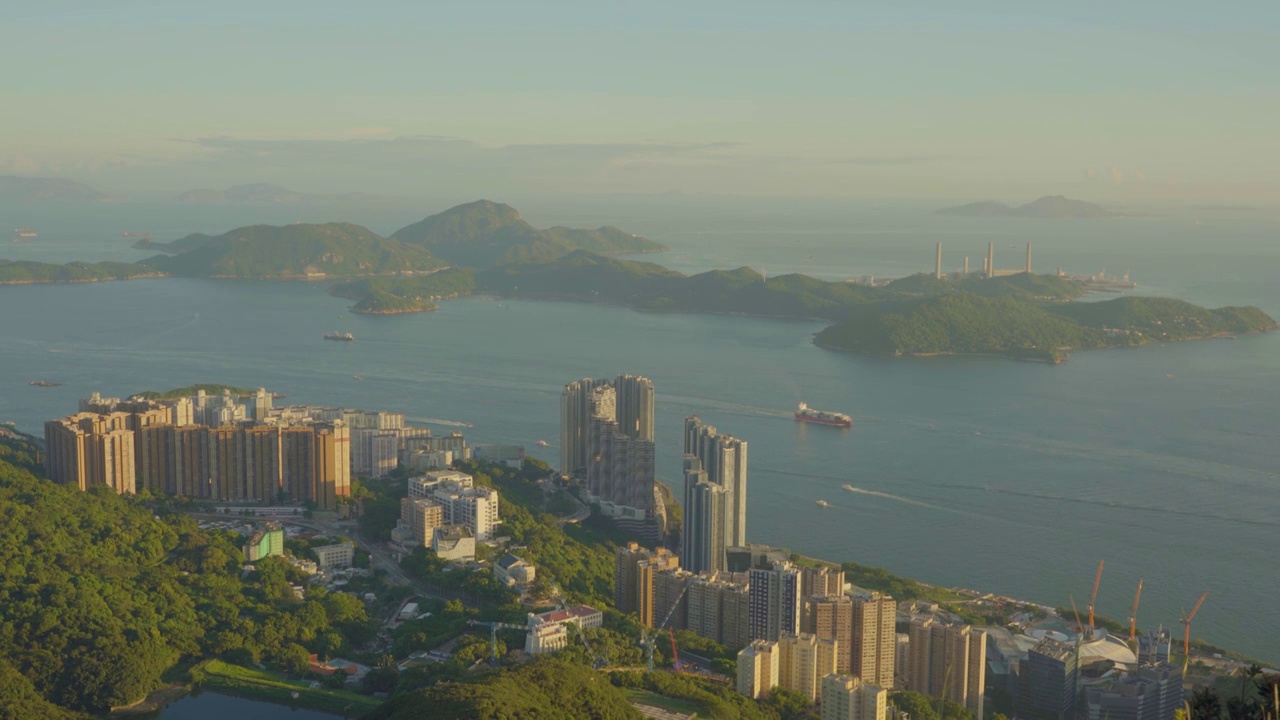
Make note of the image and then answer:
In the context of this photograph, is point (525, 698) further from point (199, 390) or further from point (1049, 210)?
point (1049, 210)

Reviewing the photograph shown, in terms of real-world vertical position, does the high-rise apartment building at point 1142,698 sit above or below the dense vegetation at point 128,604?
below

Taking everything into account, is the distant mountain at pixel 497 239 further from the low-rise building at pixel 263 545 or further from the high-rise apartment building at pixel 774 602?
the high-rise apartment building at pixel 774 602

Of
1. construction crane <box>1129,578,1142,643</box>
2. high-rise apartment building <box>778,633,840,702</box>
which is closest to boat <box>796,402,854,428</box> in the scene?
construction crane <box>1129,578,1142,643</box>

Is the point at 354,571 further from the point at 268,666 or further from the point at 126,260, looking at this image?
the point at 126,260

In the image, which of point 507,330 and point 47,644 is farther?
point 507,330

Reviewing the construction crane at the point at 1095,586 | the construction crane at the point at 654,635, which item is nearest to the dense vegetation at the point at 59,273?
the construction crane at the point at 654,635

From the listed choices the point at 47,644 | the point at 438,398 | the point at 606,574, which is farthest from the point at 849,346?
the point at 47,644

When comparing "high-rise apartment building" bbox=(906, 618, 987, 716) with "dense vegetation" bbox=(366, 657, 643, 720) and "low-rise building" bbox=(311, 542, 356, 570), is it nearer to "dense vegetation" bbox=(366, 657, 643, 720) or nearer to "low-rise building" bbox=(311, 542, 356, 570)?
"dense vegetation" bbox=(366, 657, 643, 720)
